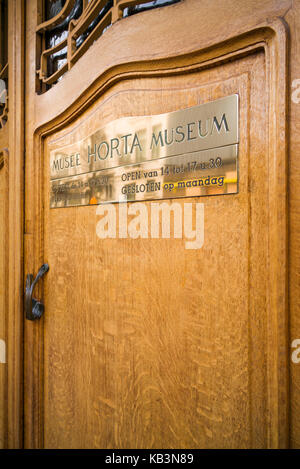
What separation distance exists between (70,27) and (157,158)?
1.77ft

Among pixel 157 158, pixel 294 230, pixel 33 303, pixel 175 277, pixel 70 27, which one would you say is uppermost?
pixel 70 27

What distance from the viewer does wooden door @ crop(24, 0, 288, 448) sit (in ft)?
1.78

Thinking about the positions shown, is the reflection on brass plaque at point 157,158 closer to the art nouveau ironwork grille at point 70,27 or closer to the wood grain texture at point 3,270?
the art nouveau ironwork grille at point 70,27

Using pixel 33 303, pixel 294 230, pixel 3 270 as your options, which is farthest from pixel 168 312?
pixel 3 270

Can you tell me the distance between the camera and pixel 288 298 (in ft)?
1.71

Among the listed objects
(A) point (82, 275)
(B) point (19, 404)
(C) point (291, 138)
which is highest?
(C) point (291, 138)

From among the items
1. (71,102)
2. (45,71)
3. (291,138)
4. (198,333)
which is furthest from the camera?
(45,71)

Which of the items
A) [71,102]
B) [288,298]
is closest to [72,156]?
[71,102]

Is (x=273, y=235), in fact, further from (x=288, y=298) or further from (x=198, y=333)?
(x=198, y=333)

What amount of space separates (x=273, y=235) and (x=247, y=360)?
0.25 m

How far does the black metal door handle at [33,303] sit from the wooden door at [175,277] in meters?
0.02

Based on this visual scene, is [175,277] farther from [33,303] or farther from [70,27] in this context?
[70,27]

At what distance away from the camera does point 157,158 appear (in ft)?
2.26
